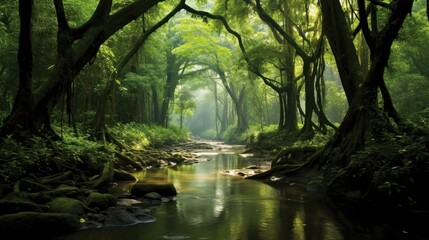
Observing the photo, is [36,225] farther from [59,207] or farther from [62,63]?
→ [62,63]

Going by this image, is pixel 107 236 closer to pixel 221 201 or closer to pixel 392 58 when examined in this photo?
pixel 221 201

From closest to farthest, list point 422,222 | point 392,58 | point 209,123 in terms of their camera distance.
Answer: point 422,222
point 392,58
point 209,123

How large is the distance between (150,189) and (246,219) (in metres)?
3.01

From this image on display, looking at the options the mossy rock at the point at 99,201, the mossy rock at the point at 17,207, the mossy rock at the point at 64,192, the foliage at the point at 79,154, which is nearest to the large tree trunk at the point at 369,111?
the mossy rock at the point at 99,201

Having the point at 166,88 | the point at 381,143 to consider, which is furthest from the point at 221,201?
the point at 166,88

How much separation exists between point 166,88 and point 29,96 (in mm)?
27402

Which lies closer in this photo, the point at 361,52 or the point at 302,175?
the point at 302,175

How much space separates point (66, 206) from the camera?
6.48 metres

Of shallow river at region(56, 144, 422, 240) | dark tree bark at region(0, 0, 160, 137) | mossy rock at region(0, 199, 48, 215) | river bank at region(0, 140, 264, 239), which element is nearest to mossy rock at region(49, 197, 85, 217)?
river bank at region(0, 140, 264, 239)

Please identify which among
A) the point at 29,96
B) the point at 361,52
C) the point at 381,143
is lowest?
the point at 381,143

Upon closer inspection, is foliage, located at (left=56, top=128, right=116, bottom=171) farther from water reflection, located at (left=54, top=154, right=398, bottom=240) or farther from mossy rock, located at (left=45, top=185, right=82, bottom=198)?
water reflection, located at (left=54, top=154, right=398, bottom=240)

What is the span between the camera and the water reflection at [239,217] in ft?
19.5

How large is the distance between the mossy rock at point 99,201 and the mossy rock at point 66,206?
57 cm

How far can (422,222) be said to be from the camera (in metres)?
6.64
